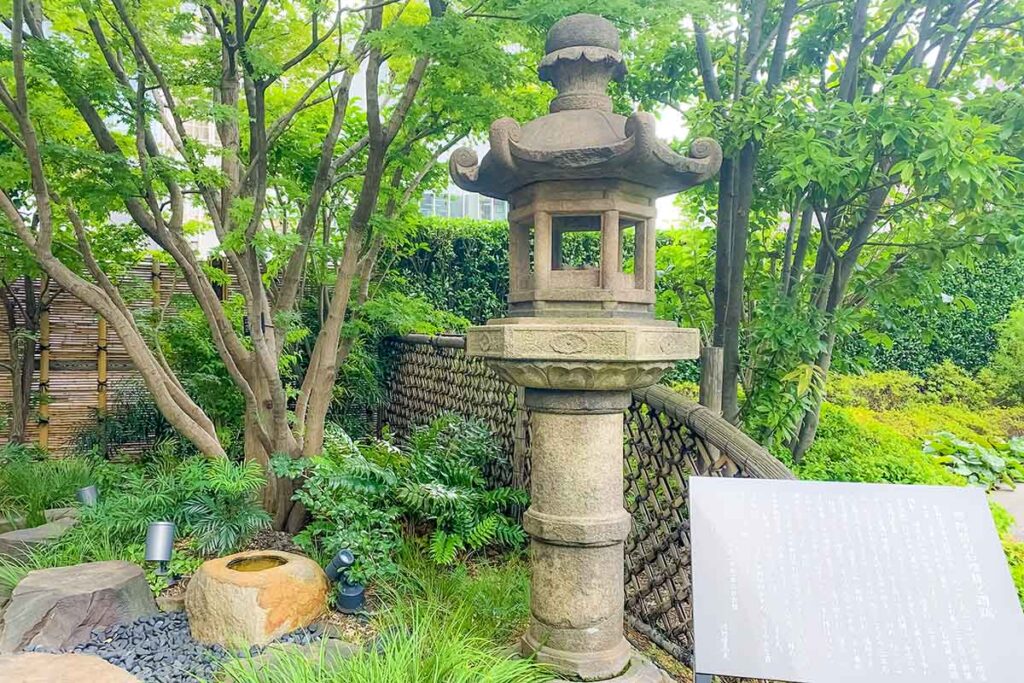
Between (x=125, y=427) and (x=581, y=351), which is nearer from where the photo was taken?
(x=581, y=351)

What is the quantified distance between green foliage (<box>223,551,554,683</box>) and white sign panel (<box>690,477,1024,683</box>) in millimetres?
944

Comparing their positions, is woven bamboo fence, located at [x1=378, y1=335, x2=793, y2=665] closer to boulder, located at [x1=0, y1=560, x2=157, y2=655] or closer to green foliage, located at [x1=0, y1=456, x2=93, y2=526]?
boulder, located at [x1=0, y1=560, x2=157, y2=655]

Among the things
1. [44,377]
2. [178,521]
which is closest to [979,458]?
[178,521]

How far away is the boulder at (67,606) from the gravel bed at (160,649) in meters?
0.05

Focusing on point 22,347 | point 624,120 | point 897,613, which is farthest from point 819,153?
point 22,347

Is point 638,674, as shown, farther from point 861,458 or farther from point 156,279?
point 156,279

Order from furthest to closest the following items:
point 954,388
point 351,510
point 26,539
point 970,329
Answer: point 970,329
point 954,388
point 26,539
point 351,510

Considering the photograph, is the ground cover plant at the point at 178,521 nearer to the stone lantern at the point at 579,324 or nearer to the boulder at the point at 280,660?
the boulder at the point at 280,660

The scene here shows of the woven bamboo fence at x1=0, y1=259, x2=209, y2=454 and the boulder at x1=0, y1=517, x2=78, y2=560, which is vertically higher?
the woven bamboo fence at x1=0, y1=259, x2=209, y2=454

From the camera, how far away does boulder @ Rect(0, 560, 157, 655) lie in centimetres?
330

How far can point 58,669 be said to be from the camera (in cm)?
284

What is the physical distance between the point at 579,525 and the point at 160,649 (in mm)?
2236

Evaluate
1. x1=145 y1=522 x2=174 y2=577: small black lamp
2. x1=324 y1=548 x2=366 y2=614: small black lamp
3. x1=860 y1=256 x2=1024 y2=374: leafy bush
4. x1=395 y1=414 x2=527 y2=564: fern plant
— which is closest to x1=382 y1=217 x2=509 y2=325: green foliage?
x1=395 y1=414 x2=527 y2=564: fern plant

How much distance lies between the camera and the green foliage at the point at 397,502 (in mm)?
3955
